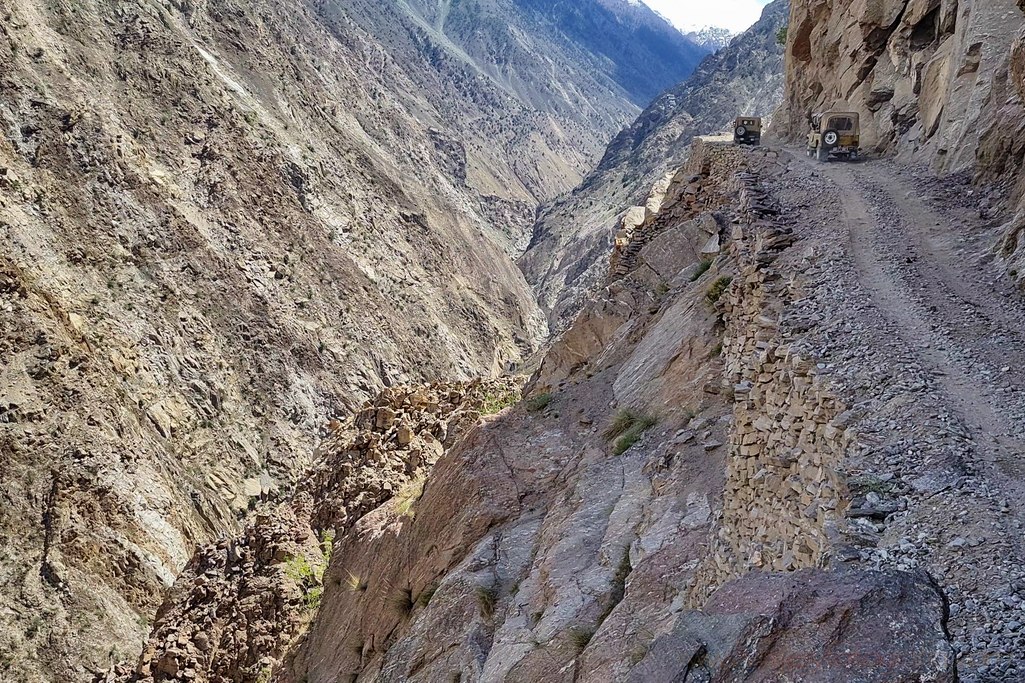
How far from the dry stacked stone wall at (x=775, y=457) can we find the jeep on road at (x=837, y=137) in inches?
395

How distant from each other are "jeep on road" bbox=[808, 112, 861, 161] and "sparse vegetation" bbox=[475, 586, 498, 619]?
1285 cm

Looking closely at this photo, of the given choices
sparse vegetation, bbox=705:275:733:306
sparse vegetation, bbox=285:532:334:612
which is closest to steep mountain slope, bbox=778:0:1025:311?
sparse vegetation, bbox=705:275:733:306

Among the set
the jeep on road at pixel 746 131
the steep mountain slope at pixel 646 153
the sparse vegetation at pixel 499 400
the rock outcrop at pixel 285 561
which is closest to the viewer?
the rock outcrop at pixel 285 561

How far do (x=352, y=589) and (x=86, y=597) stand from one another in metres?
17.9

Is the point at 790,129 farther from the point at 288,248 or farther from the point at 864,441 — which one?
the point at 288,248

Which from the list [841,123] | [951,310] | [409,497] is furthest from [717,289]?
[841,123]

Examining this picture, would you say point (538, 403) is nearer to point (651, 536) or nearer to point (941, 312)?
point (651, 536)

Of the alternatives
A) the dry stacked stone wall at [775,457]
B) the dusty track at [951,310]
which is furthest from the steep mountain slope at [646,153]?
the dry stacked stone wall at [775,457]

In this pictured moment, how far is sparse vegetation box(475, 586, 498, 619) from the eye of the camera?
9359 mm

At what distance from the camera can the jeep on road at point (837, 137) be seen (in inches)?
707

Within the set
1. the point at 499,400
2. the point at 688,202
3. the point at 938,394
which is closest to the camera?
the point at 938,394

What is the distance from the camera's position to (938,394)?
247 inches

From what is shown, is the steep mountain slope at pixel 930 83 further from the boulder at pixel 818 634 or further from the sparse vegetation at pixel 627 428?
the boulder at pixel 818 634

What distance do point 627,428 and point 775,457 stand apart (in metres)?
4.58
